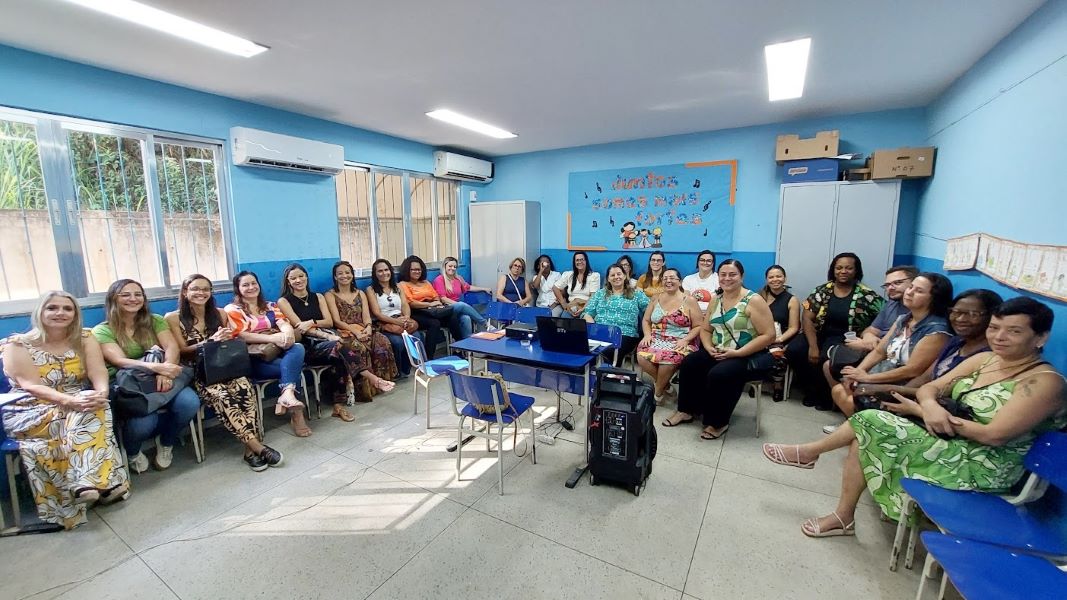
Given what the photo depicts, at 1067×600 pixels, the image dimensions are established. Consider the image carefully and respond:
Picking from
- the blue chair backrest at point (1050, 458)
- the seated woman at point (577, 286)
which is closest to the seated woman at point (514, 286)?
the seated woman at point (577, 286)

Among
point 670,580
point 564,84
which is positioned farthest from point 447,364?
point 564,84

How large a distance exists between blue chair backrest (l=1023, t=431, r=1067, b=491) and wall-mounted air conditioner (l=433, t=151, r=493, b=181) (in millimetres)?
5509

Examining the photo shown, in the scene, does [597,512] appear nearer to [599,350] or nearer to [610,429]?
[610,429]

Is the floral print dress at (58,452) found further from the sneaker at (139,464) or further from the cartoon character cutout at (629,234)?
the cartoon character cutout at (629,234)

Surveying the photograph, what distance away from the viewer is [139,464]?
107 inches

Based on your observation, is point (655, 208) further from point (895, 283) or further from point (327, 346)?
point (327, 346)

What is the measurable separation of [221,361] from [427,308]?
2.15m

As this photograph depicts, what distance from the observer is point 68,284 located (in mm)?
2979

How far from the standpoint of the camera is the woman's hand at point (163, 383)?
2.67m

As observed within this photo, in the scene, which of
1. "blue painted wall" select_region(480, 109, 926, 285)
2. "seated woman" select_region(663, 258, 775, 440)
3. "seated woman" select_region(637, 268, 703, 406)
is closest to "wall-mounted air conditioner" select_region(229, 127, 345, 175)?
"blue painted wall" select_region(480, 109, 926, 285)

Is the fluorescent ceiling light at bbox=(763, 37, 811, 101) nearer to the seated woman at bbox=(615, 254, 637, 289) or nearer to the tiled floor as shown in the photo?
the seated woman at bbox=(615, 254, 637, 289)

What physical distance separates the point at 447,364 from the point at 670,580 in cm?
218

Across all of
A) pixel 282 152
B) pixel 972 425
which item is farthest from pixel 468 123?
pixel 972 425

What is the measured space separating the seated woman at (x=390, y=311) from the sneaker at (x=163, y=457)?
5.99ft
